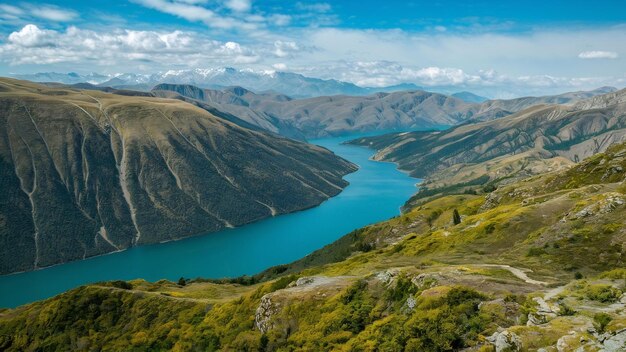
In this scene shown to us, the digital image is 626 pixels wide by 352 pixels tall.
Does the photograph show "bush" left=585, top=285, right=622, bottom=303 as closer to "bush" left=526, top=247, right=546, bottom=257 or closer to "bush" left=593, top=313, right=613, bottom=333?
"bush" left=593, top=313, right=613, bottom=333

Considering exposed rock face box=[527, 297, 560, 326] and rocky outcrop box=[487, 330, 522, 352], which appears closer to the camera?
rocky outcrop box=[487, 330, 522, 352]

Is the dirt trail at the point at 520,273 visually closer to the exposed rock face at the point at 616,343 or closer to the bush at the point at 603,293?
the bush at the point at 603,293

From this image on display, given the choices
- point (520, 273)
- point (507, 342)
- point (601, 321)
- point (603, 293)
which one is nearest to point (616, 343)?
point (601, 321)

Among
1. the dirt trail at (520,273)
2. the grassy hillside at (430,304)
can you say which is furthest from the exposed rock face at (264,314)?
the dirt trail at (520,273)

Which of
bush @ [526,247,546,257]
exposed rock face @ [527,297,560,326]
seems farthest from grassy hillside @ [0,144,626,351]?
bush @ [526,247,546,257]

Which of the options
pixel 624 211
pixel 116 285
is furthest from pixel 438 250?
pixel 116 285

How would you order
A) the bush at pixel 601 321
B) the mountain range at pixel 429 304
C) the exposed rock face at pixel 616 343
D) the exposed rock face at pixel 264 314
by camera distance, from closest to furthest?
the exposed rock face at pixel 616 343 < the bush at pixel 601 321 < the mountain range at pixel 429 304 < the exposed rock face at pixel 264 314

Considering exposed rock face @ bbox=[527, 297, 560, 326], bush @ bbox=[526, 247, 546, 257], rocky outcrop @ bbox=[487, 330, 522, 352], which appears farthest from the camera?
bush @ bbox=[526, 247, 546, 257]

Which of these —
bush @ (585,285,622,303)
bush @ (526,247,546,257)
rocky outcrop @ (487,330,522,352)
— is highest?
bush @ (585,285,622,303)

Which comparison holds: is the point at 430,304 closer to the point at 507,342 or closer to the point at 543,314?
the point at 543,314

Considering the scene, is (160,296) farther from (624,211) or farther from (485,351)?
(624,211)
